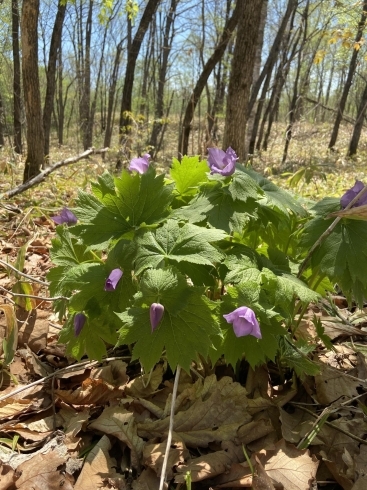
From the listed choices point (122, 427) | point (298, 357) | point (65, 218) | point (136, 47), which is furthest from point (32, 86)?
point (298, 357)

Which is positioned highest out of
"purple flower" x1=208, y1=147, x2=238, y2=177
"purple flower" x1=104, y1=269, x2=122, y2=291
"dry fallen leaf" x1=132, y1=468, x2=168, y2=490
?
"purple flower" x1=208, y1=147, x2=238, y2=177

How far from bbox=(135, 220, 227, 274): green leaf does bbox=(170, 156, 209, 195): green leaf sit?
1.09ft

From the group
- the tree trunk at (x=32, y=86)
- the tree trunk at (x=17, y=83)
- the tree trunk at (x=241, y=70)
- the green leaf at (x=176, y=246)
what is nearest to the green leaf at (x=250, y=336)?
the green leaf at (x=176, y=246)

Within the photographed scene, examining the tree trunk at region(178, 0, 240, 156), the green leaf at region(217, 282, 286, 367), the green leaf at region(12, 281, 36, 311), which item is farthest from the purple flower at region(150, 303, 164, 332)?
the tree trunk at region(178, 0, 240, 156)

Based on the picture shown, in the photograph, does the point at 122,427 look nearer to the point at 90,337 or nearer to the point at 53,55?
the point at 90,337

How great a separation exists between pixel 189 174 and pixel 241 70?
3493 mm

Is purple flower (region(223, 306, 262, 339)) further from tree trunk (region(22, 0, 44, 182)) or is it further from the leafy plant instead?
tree trunk (region(22, 0, 44, 182))

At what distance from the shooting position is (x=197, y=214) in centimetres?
118

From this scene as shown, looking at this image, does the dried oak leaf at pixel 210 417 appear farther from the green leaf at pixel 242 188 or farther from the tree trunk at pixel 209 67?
the tree trunk at pixel 209 67

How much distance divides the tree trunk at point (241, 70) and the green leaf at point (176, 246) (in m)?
3.62

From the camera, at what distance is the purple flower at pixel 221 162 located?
120 cm

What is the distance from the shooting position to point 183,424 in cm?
127

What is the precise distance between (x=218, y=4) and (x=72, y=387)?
64.9ft

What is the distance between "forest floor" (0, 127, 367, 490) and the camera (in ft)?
3.62
